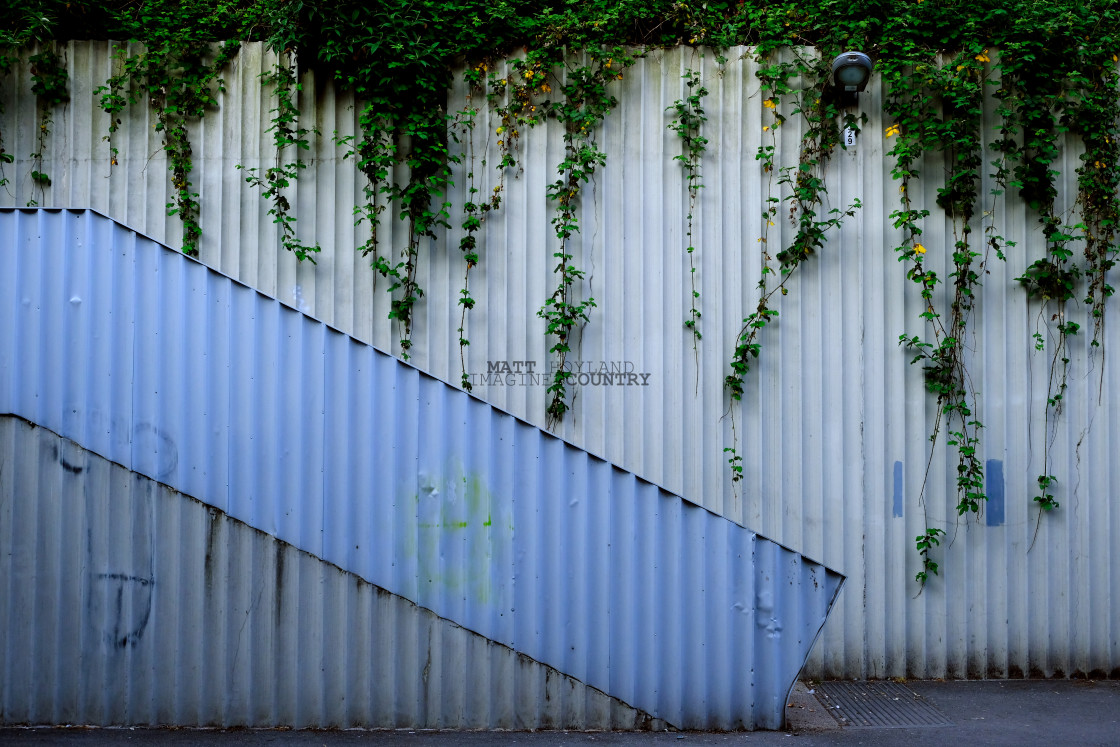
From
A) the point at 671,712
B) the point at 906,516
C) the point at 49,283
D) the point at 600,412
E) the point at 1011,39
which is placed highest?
the point at 1011,39

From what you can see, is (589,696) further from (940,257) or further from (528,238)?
(940,257)

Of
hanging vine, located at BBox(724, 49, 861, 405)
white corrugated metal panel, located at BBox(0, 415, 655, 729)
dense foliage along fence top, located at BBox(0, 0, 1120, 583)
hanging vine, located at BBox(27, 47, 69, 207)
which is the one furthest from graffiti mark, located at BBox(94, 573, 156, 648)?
hanging vine, located at BBox(724, 49, 861, 405)

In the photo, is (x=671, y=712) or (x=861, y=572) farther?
(x=861, y=572)

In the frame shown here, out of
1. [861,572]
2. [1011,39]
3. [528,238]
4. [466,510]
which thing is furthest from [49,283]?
[1011,39]

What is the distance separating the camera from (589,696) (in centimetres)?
420

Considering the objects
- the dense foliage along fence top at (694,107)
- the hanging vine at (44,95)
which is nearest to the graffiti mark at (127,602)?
the dense foliage along fence top at (694,107)

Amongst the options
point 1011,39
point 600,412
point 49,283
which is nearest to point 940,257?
point 1011,39

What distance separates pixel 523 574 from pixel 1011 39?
5576 mm

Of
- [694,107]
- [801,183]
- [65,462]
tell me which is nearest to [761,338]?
[801,183]

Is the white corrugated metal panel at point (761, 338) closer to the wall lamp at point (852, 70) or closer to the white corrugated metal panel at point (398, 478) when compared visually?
the wall lamp at point (852, 70)

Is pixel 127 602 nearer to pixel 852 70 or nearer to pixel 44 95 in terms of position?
pixel 44 95

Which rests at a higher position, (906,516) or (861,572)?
(906,516)

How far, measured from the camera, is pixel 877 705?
4.94 meters

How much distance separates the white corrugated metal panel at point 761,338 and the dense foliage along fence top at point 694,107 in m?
0.12
